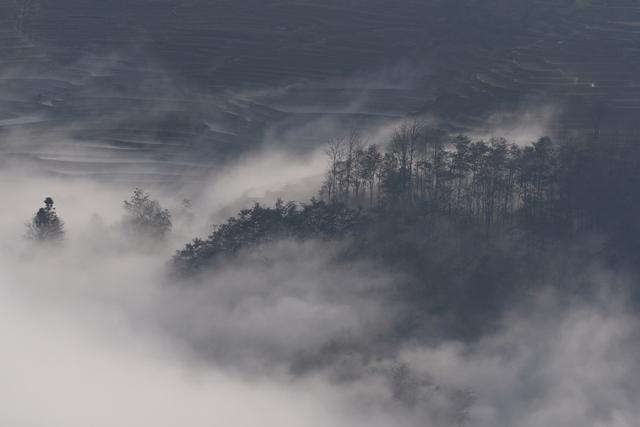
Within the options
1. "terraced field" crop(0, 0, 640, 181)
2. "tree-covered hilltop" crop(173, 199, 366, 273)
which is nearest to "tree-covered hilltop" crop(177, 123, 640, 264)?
"tree-covered hilltop" crop(173, 199, 366, 273)

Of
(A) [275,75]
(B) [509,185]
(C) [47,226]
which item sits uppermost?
(A) [275,75]

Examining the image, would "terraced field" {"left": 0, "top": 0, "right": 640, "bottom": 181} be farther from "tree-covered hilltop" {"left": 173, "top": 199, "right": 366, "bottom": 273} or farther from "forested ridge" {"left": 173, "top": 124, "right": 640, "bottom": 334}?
"tree-covered hilltop" {"left": 173, "top": 199, "right": 366, "bottom": 273}

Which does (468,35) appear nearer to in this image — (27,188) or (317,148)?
(317,148)

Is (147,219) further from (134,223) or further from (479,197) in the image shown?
(479,197)

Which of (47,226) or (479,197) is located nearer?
(47,226)

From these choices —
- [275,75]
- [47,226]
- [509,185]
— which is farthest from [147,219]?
[275,75]

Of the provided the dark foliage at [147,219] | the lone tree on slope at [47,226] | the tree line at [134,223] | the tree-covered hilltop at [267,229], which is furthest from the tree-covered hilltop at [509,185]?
the lone tree on slope at [47,226]

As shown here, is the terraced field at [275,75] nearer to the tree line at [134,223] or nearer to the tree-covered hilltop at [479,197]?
the tree-covered hilltop at [479,197]
